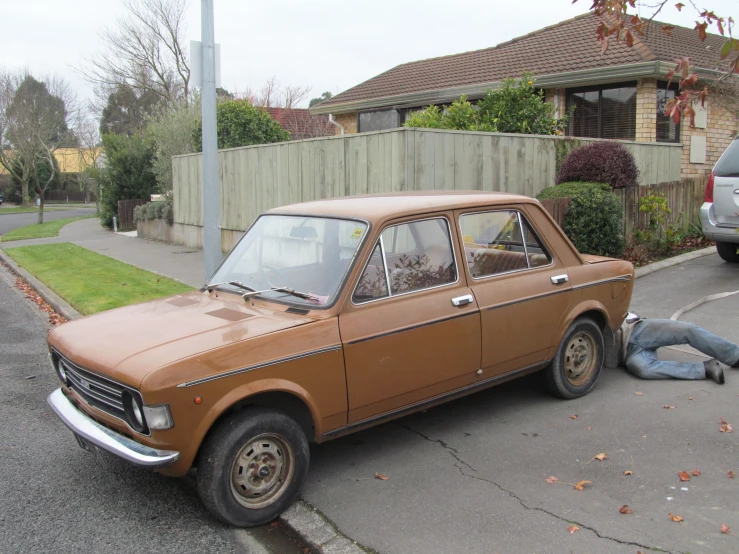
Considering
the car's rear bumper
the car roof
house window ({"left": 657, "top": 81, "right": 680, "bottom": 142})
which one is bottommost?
the car's rear bumper

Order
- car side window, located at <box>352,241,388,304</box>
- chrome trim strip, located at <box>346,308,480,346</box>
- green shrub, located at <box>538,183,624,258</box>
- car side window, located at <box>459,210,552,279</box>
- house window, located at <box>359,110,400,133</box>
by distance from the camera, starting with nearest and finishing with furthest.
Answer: chrome trim strip, located at <box>346,308,480,346</box> < car side window, located at <box>352,241,388,304</box> < car side window, located at <box>459,210,552,279</box> < green shrub, located at <box>538,183,624,258</box> < house window, located at <box>359,110,400,133</box>

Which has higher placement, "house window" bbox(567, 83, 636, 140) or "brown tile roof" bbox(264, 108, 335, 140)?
"brown tile roof" bbox(264, 108, 335, 140)

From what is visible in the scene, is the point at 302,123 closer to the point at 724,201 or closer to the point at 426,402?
the point at 724,201

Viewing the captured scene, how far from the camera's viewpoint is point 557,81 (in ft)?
53.6

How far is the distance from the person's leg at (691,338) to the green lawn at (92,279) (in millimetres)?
6669

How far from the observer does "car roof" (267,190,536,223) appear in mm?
4477

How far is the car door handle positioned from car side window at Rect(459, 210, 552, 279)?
209 millimetres

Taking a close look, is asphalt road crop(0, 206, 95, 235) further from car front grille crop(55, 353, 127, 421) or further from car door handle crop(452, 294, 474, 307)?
car door handle crop(452, 294, 474, 307)

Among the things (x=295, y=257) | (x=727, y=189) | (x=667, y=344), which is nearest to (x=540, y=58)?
(x=727, y=189)

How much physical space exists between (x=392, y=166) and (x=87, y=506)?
6.23 meters

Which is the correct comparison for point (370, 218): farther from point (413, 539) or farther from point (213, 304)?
point (413, 539)

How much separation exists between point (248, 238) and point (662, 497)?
322 centimetres

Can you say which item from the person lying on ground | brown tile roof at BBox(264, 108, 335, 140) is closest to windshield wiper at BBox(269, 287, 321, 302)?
the person lying on ground

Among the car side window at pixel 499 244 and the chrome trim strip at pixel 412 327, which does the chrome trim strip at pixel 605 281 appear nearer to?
the car side window at pixel 499 244
